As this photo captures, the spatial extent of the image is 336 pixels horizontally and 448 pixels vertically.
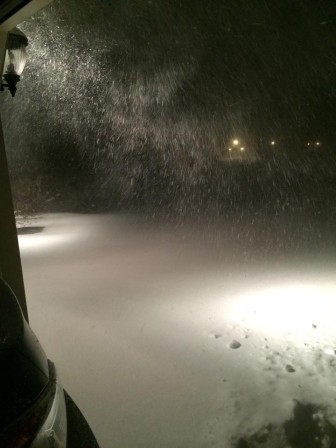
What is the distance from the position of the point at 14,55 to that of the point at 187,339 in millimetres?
3492

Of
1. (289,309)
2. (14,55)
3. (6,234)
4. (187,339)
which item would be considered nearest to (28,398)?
(6,234)

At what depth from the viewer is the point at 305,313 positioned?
415cm

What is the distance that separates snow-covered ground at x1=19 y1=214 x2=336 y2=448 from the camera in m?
2.52

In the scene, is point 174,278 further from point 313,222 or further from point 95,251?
point 313,222

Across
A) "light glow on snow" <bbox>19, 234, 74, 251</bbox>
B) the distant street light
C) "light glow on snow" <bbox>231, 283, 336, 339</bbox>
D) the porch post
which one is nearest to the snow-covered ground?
"light glow on snow" <bbox>231, 283, 336, 339</bbox>

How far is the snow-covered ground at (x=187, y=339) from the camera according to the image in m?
2.52

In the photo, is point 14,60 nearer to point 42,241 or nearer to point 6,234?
point 6,234

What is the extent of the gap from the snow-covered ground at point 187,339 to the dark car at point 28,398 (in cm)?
122

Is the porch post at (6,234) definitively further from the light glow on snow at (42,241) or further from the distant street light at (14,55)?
the light glow on snow at (42,241)

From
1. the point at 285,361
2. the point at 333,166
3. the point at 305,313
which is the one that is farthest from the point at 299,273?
the point at 333,166

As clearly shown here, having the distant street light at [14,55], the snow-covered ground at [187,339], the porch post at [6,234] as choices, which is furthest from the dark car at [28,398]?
the distant street light at [14,55]

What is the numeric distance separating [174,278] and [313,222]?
7.13m

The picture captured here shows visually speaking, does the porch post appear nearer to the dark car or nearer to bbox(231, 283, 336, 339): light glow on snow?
the dark car

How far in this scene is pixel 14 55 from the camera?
3.62 meters
